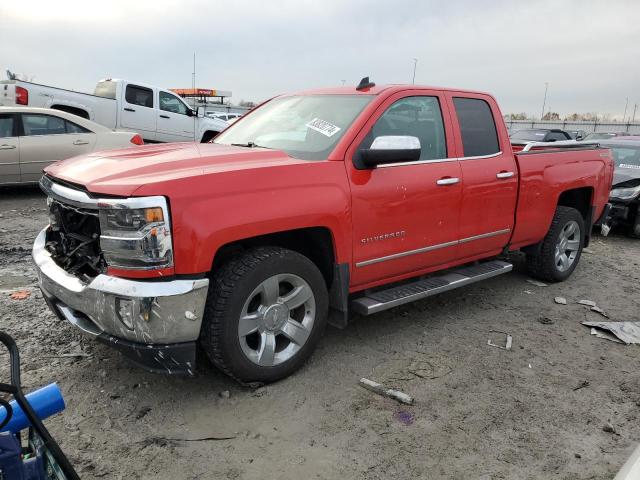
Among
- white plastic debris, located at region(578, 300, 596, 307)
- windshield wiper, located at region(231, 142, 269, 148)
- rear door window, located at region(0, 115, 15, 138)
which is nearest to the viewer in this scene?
windshield wiper, located at region(231, 142, 269, 148)

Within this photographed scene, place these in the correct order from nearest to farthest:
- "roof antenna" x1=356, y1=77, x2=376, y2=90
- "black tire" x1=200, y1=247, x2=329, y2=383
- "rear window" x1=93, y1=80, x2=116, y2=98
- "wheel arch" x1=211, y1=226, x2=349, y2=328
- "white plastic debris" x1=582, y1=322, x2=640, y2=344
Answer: "black tire" x1=200, y1=247, x2=329, y2=383
"wheel arch" x1=211, y1=226, x2=349, y2=328
"roof antenna" x1=356, y1=77, x2=376, y2=90
"white plastic debris" x1=582, y1=322, x2=640, y2=344
"rear window" x1=93, y1=80, x2=116, y2=98

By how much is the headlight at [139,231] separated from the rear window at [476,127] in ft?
8.57

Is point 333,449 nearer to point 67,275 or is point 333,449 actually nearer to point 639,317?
point 67,275

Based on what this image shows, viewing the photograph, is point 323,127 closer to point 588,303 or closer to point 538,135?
point 588,303

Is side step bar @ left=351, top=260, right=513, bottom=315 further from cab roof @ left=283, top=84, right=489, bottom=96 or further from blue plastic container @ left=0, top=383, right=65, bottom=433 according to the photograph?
blue plastic container @ left=0, top=383, right=65, bottom=433

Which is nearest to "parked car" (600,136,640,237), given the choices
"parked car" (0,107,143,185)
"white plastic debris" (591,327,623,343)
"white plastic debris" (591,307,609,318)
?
"white plastic debris" (591,307,609,318)

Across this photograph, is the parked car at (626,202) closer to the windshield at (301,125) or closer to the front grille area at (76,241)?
the windshield at (301,125)

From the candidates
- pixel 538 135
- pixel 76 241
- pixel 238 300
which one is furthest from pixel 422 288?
pixel 538 135

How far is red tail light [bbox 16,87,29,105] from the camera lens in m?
10.2

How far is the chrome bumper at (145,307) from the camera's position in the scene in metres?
2.64

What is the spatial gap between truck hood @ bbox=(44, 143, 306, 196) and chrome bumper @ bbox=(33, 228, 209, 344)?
49cm

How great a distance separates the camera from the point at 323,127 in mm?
3672

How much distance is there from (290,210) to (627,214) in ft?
24.0

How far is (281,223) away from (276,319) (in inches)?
23.3
